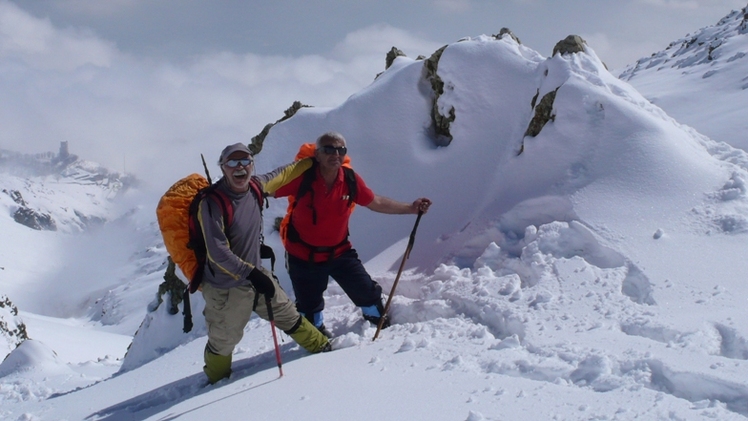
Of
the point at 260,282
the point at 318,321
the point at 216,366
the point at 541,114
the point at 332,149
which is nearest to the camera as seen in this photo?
the point at 260,282

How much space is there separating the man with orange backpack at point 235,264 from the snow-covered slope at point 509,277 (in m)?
0.35

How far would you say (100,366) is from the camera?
40.5ft

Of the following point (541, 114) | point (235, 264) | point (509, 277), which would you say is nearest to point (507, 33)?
point (541, 114)

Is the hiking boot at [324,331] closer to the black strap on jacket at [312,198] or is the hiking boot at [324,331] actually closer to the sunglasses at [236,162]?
the black strap on jacket at [312,198]

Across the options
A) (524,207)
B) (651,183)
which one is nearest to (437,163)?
(524,207)

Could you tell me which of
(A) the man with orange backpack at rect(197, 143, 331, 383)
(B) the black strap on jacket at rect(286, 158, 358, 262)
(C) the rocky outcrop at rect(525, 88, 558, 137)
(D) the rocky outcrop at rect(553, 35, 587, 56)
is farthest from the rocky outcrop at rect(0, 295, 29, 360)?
(D) the rocky outcrop at rect(553, 35, 587, 56)

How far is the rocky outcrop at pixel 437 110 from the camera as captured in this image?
31.9 feet

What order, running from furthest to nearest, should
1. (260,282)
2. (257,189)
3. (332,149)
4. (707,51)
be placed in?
1. (707,51)
2. (332,149)
3. (257,189)
4. (260,282)

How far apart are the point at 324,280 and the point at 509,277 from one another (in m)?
2.11

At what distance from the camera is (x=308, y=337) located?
548 centimetres

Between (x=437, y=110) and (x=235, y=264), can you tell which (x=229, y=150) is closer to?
(x=235, y=264)

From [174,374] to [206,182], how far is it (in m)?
2.77

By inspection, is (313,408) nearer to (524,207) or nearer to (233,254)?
(233,254)

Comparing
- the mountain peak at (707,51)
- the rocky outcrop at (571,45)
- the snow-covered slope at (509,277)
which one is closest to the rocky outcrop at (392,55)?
the snow-covered slope at (509,277)
